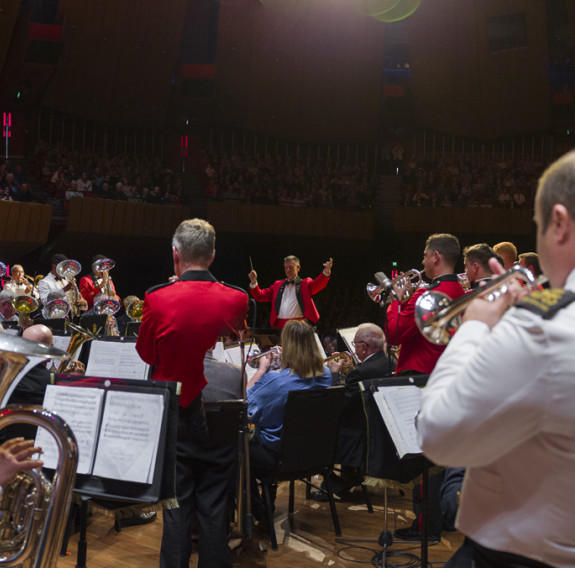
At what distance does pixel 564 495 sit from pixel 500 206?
14.2 metres

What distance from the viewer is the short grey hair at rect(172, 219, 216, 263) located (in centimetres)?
301

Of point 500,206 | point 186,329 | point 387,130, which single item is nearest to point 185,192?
point 387,130

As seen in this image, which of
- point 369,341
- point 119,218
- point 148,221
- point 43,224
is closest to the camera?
point 369,341

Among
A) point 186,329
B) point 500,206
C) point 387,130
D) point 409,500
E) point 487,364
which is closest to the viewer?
point 487,364

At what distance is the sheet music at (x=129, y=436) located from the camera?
2.76 metres

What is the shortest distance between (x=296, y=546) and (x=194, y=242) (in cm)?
196

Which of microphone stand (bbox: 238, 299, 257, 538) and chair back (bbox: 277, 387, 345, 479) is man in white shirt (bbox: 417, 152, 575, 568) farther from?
chair back (bbox: 277, 387, 345, 479)

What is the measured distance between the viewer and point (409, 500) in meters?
4.84

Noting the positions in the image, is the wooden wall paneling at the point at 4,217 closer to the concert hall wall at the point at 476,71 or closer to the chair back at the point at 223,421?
the chair back at the point at 223,421

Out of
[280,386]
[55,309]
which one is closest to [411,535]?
[280,386]

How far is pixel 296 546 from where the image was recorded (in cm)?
381

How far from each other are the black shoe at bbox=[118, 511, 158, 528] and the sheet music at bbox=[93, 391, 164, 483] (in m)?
1.38

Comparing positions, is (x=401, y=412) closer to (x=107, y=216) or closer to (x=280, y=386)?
(x=280, y=386)

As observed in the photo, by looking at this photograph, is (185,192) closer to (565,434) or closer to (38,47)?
(38,47)
